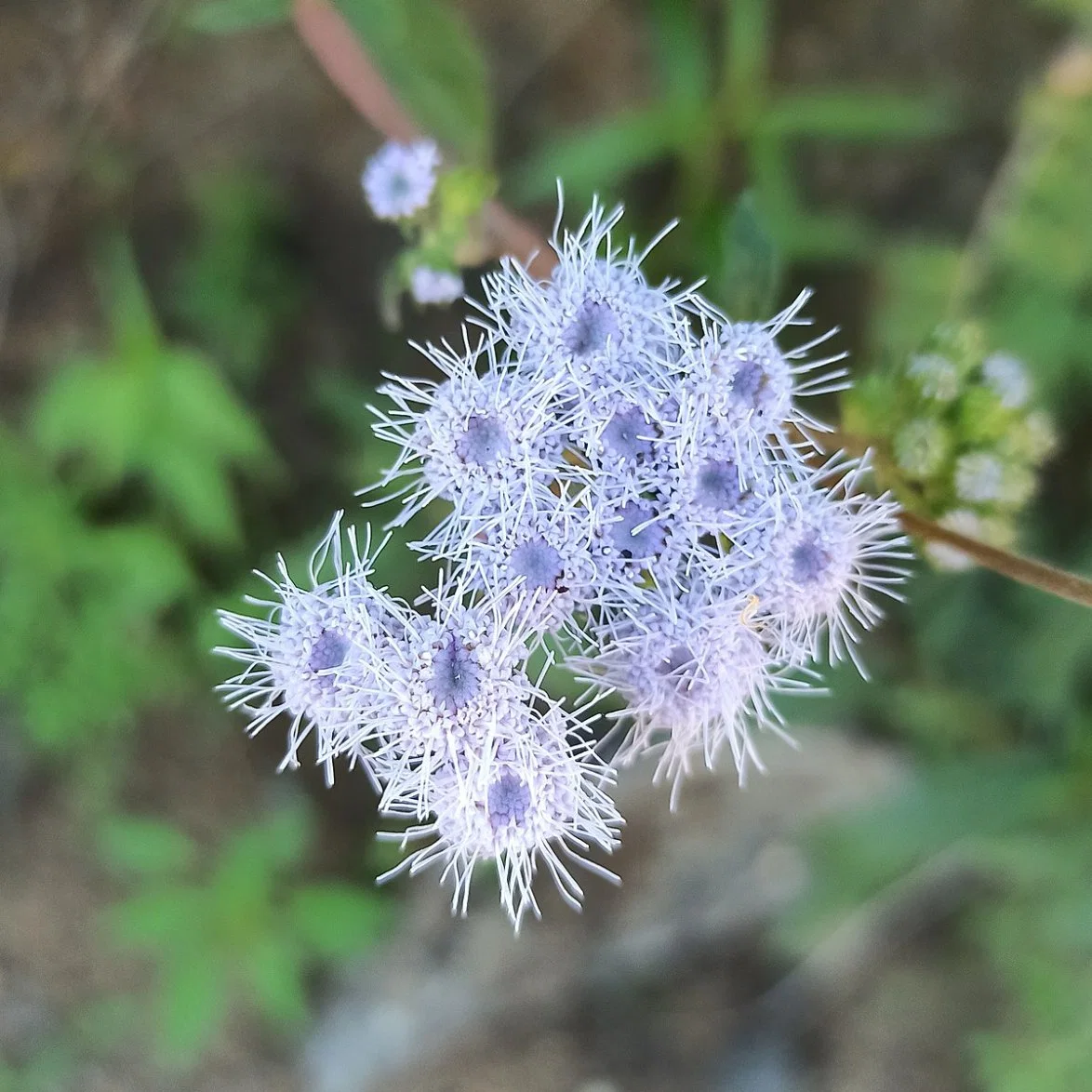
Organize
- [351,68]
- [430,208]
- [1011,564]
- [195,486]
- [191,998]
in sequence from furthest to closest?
[191,998] < [195,486] < [351,68] < [430,208] < [1011,564]

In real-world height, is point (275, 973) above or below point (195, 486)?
below

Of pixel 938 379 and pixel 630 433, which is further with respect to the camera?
pixel 938 379

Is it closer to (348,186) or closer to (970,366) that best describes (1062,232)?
(970,366)

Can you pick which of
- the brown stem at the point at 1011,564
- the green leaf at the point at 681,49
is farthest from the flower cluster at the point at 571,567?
the green leaf at the point at 681,49

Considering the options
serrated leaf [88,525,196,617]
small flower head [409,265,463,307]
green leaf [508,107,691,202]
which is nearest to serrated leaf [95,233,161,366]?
serrated leaf [88,525,196,617]

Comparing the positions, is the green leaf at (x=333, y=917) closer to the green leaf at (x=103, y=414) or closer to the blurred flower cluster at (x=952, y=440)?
the green leaf at (x=103, y=414)

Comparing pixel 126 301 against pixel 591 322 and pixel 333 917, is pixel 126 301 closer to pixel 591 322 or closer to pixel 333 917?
pixel 333 917

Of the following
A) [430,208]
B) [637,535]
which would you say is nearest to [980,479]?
[637,535]
